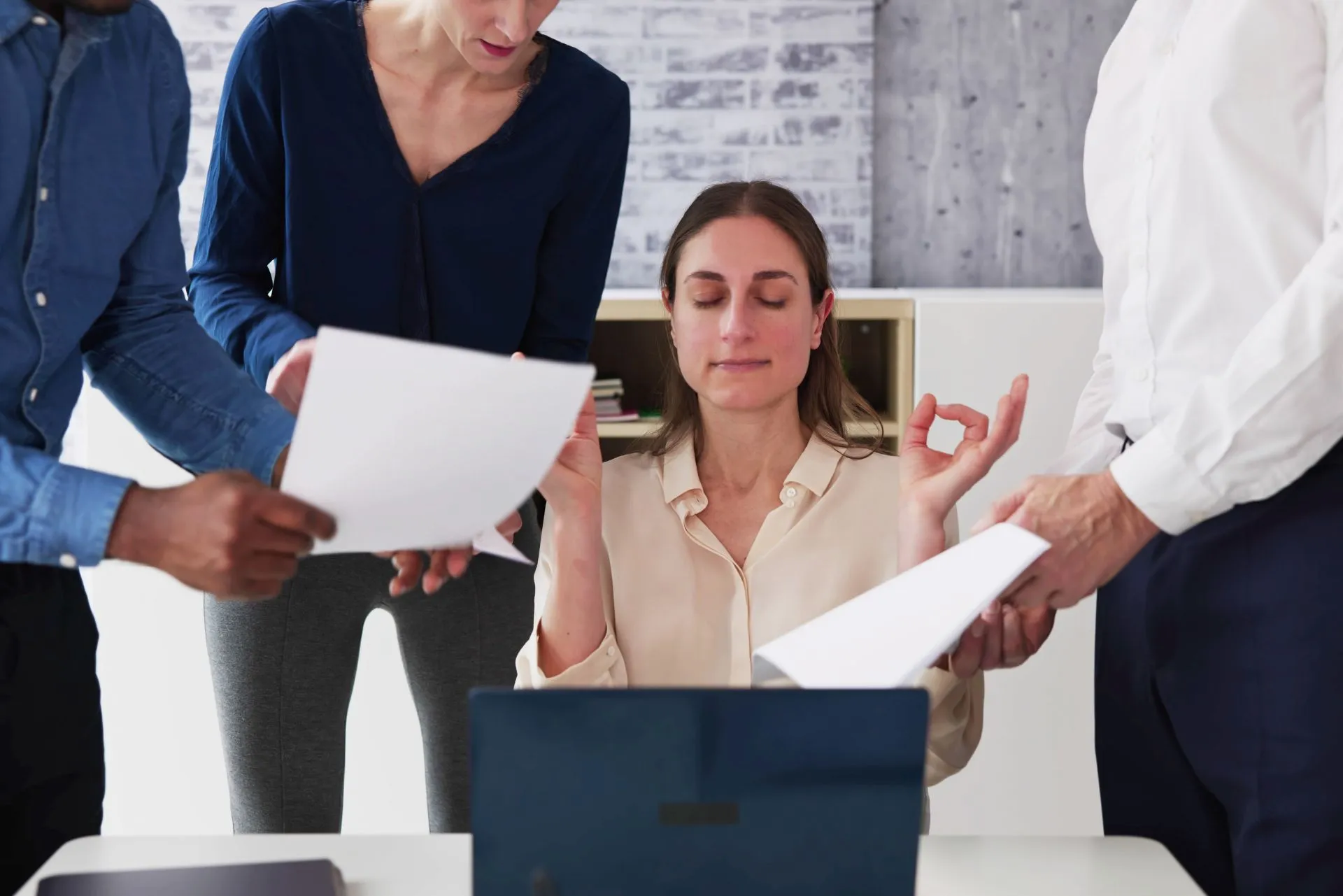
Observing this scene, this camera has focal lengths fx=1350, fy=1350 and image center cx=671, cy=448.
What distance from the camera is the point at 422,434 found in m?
0.91

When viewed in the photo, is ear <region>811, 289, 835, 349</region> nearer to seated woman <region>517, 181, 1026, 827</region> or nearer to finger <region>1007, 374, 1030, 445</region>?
seated woman <region>517, 181, 1026, 827</region>

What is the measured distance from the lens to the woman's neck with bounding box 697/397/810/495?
186 centimetres

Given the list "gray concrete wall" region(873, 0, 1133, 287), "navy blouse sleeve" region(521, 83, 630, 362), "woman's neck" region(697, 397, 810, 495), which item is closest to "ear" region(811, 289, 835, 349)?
"woman's neck" region(697, 397, 810, 495)

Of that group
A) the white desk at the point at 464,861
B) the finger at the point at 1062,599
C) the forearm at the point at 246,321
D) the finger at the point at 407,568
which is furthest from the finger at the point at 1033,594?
the forearm at the point at 246,321

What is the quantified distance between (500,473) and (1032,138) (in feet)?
9.13

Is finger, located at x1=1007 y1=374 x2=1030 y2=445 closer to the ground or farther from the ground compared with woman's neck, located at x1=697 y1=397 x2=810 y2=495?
farther from the ground

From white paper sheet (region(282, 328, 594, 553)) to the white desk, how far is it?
0.29m

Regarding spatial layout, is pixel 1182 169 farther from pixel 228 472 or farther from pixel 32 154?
pixel 32 154

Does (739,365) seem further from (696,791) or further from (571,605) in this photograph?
(696,791)

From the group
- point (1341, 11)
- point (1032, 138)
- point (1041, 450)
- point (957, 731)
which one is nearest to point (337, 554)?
point (957, 731)

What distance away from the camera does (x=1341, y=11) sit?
4.00 ft

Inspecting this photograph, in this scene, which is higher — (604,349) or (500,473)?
(604,349)

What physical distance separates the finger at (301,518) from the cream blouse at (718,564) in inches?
25.3

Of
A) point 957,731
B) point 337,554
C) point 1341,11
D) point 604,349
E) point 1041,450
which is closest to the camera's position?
point 1341,11
